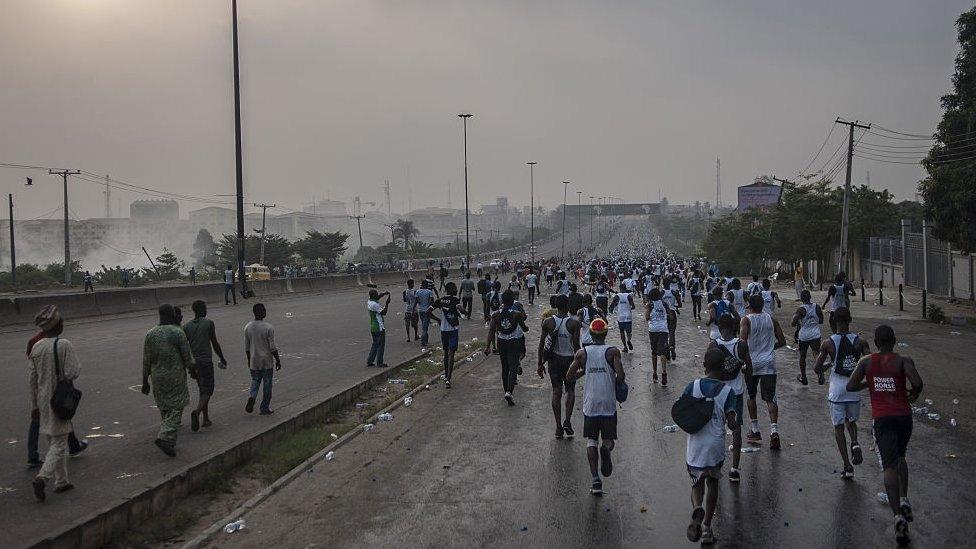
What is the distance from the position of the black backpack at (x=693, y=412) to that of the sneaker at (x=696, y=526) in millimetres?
597

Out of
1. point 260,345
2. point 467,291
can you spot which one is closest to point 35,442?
point 260,345

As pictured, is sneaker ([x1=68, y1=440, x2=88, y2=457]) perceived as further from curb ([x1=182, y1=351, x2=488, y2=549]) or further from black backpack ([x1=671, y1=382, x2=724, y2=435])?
black backpack ([x1=671, y1=382, x2=724, y2=435])

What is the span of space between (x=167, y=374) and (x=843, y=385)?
6.88 meters

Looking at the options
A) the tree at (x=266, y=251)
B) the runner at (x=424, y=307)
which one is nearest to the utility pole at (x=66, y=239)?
the tree at (x=266, y=251)

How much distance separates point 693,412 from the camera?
6078mm

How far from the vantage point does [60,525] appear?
613 centimetres

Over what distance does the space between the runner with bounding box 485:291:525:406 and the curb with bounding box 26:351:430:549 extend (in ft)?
9.22

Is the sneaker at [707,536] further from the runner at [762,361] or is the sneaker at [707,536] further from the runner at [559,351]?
the runner at [559,351]

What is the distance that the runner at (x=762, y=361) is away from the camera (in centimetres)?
895

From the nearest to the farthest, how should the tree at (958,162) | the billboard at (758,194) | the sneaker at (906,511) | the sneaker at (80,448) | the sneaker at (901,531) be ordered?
the sneaker at (901,531), the sneaker at (906,511), the sneaker at (80,448), the tree at (958,162), the billboard at (758,194)

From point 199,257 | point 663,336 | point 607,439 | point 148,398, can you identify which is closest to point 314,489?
point 607,439

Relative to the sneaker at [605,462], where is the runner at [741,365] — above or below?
above

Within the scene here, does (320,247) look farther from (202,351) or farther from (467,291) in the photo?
(202,351)

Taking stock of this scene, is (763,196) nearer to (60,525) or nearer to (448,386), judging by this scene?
(448,386)
